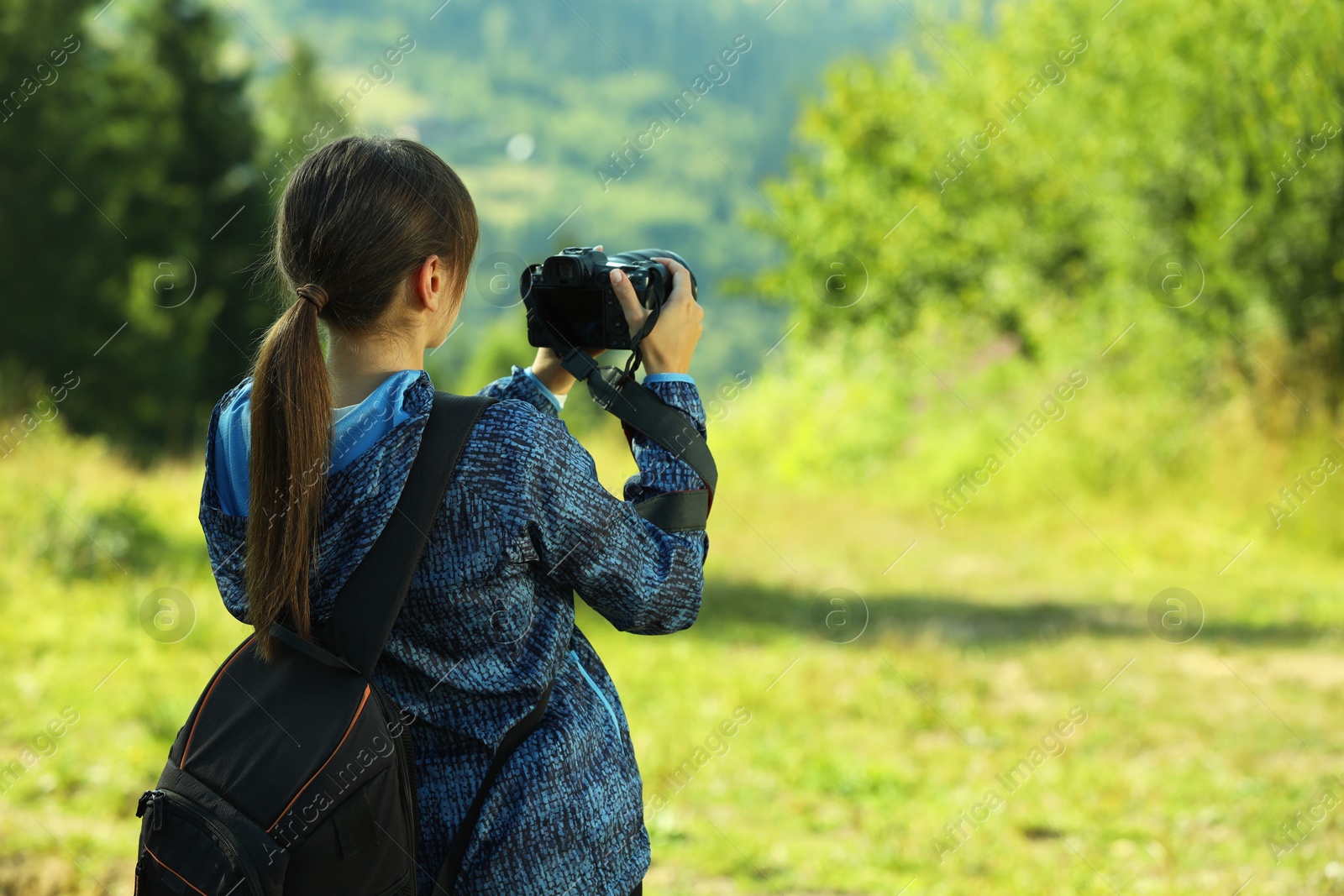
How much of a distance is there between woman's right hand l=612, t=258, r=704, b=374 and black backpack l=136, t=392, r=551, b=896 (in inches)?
12.8

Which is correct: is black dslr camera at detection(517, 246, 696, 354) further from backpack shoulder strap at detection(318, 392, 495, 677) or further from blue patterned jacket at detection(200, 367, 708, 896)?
backpack shoulder strap at detection(318, 392, 495, 677)

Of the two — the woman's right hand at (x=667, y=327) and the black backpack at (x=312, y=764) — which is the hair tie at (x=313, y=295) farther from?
the woman's right hand at (x=667, y=327)

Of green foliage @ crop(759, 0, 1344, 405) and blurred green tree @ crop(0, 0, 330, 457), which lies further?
blurred green tree @ crop(0, 0, 330, 457)

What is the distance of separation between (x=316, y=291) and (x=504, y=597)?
484 mm

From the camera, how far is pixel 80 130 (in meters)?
20.8

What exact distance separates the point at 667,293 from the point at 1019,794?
143 inches

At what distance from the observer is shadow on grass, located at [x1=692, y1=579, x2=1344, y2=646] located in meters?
7.35

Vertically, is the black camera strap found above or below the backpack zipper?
above

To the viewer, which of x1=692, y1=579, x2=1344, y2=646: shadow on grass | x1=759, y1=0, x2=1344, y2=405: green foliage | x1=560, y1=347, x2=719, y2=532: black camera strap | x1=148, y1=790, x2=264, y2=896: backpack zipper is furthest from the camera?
x1=759, y1=0, x2=1344, y2=405: green foliage

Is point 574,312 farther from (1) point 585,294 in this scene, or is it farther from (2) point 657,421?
(2) point 657,421

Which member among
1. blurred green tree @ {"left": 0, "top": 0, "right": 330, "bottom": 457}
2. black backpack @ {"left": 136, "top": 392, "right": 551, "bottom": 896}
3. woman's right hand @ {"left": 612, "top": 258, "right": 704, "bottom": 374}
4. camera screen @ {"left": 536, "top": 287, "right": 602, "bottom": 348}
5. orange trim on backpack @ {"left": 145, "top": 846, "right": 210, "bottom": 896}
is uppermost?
blurred green tree @ {"left": 0, "top": 0, "right": 330, "bottom": 457}

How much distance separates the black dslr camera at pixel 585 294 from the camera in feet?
5.79

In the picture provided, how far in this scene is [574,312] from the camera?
183 cm

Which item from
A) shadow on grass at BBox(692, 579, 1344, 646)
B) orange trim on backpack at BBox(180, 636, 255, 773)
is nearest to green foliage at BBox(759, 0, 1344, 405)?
shadow on grass at BBox(692, 579, 1344, 646)
